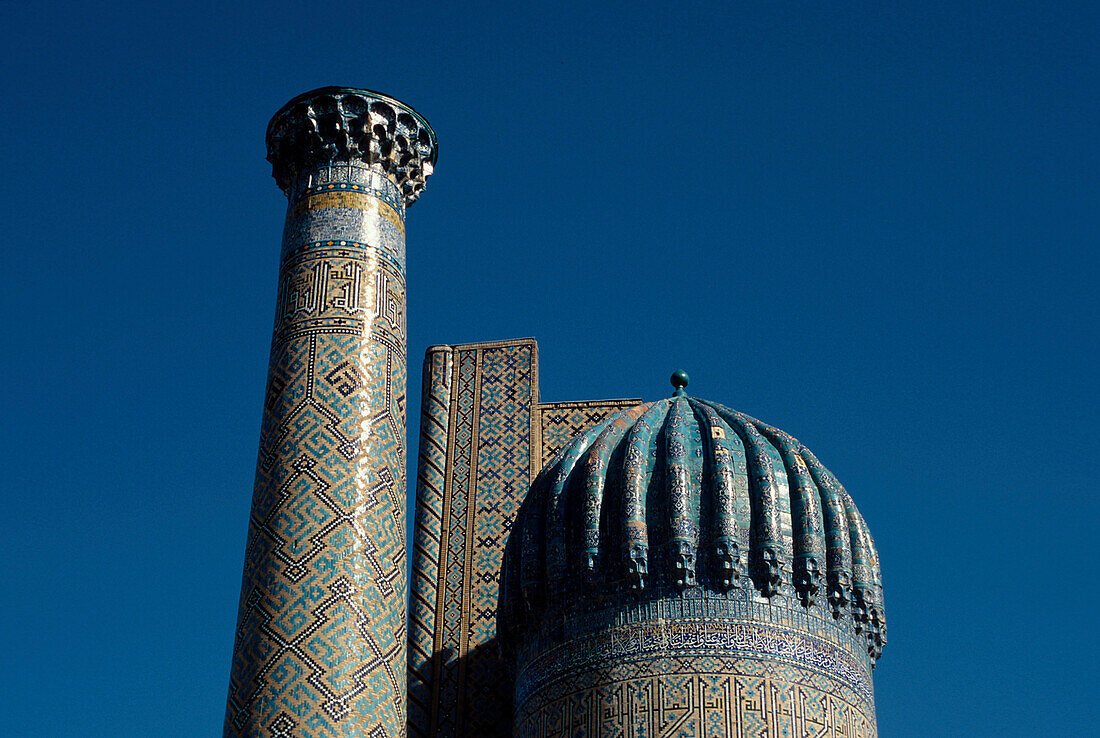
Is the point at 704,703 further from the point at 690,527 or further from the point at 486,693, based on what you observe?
the point at 486,693

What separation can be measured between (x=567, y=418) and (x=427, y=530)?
124cm

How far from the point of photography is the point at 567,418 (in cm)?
1034

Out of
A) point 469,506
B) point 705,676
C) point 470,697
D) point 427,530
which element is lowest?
point 705,676

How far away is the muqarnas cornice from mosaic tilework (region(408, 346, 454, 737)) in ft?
7.85

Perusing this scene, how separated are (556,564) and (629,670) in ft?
2.44

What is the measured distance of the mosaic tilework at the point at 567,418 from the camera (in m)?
10.2

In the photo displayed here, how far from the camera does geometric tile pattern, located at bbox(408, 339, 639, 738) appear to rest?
920cm

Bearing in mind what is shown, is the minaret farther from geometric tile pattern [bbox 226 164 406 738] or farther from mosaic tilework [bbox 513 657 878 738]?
mosaic tilework [bbox 513 657 878 738]

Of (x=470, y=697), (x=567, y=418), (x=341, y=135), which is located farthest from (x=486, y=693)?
(x=341, y=135)

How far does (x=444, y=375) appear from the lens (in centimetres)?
1075

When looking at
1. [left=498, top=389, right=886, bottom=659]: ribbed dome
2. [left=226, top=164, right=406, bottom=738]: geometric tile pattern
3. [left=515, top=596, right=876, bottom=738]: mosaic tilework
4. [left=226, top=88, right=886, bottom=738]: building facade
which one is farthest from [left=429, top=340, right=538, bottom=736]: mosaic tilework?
[left=226, top=164, right=406, bottom=738]: geometric tile pattern

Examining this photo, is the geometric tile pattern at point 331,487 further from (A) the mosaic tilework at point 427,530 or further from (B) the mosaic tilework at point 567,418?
(B) the mosaic tilework at point 567,418

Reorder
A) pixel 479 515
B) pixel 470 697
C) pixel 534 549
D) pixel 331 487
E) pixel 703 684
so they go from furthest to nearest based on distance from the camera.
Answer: pixel 479 515, pixel 470 697, pixel 534 549, pixel 703 684, pixel 331 487

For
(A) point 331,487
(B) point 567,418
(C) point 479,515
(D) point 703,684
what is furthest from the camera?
(B) point 567,418
